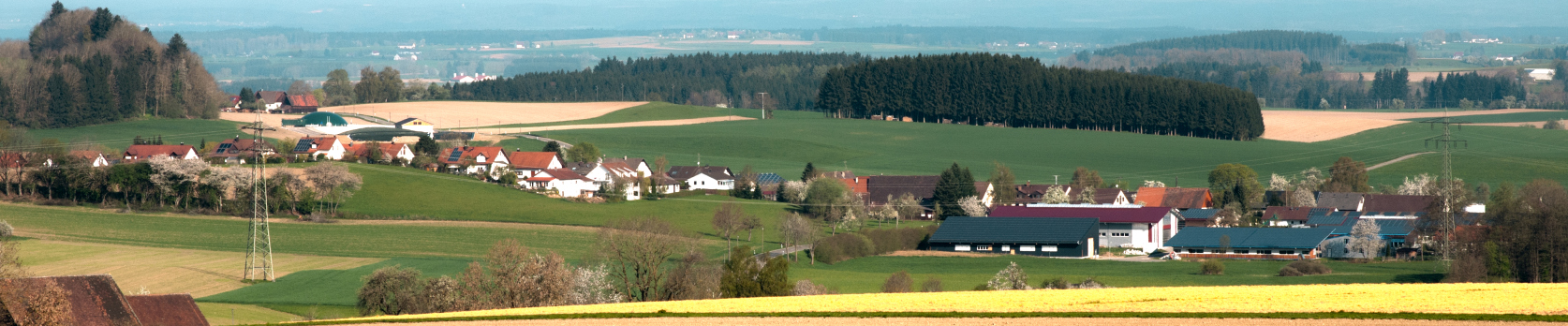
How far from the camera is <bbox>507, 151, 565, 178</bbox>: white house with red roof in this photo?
3521 inches

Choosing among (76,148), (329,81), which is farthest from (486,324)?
(329,81)

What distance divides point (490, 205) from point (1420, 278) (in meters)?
45.5

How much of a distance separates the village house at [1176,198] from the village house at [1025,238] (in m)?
15.2

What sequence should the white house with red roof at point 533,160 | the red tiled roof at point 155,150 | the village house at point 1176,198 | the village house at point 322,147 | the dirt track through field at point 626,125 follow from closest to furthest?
the village house at point 1176,198 < the red tiled roof at point 155,150 < the village house at point 322,147 < the white house with red roof at point 533,160 < the dirt track through field at point 626,125

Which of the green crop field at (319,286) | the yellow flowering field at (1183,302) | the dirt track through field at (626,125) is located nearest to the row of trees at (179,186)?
the green crop field at (319,286)

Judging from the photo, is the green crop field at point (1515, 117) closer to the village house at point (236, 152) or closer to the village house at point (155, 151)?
the village house at point (236, 152)

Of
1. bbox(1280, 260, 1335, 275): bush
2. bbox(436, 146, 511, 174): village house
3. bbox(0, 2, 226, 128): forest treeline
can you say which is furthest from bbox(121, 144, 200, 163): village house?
bbox(1280, 260, 1335, 275): bush

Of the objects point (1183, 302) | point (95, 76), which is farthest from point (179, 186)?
point (1183, 302)

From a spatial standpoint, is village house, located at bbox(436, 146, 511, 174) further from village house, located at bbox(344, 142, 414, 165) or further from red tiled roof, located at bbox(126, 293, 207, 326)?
red tiled roof, located at bbox(126, 293, 207, 326)

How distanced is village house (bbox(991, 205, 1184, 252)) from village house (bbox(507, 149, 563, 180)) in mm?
30798

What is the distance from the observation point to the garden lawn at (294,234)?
59.8m

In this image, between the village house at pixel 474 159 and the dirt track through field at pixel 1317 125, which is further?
the dirt track through field at pixel 1317 125

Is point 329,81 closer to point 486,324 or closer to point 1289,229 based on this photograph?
point 1289,229

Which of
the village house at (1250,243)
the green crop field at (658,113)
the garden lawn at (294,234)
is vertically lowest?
the village house at (1250,243)
